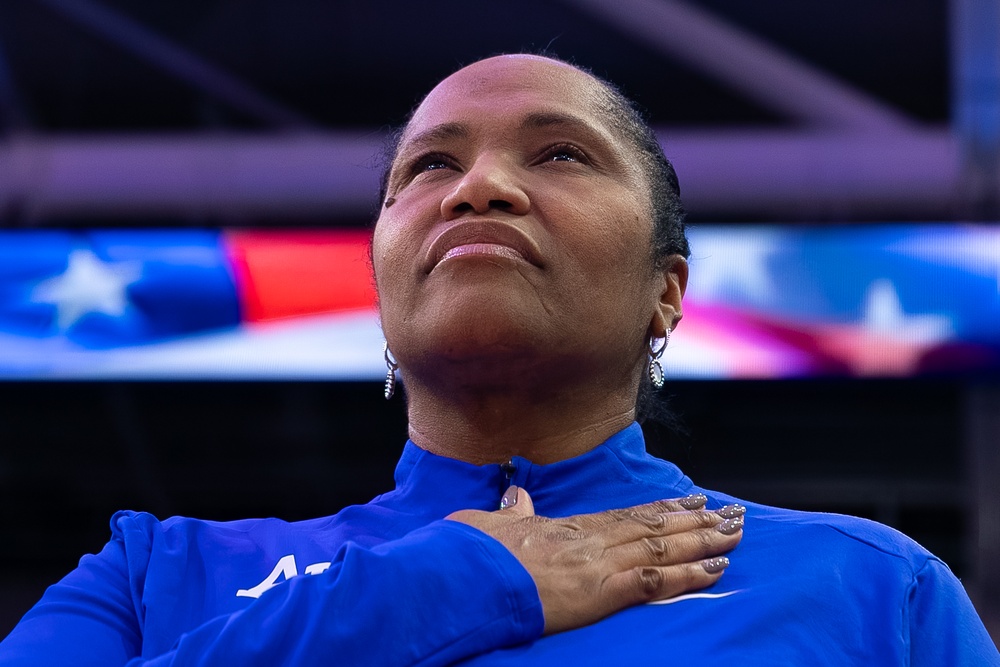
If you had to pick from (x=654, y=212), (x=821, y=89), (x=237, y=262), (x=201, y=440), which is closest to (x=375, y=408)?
(x=201, y=440)

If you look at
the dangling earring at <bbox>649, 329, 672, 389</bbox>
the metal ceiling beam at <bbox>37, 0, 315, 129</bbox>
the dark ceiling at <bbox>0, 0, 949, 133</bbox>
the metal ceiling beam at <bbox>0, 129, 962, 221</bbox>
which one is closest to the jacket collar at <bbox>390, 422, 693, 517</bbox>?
the dangling earring at <bbox>649, 329, 672, 389</bbox>

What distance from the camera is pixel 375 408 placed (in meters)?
7.31

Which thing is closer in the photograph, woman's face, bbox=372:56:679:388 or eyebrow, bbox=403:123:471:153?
woman's face, bbox=372:56:679:388

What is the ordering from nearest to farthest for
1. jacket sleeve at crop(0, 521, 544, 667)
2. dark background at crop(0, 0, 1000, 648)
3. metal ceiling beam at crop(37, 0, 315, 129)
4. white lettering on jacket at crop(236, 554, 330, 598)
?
jacket sleeve at crop(0, 521, 544, 667)
white lettering on jacket at crop(236, 554, 330, 598)
metal ceiling beam at crop(37, 0, 315, 129)
dark background at crop(0, 0, 1000, 648)

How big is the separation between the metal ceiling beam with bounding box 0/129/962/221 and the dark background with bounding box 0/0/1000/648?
0.06m

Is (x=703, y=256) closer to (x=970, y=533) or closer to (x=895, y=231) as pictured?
(x=895, y=231)

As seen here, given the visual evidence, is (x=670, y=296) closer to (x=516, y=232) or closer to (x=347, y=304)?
(x=516, y=232)

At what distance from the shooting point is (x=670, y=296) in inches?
63.7

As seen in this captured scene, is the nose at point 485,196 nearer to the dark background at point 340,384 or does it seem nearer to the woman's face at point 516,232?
the woman's face at point 516,232

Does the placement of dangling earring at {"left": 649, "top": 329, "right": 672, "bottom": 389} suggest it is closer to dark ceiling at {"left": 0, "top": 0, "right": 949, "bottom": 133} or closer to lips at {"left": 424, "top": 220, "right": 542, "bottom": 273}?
lips at {"left": 424, "top": 220, "right": 542, "bottom": 273}

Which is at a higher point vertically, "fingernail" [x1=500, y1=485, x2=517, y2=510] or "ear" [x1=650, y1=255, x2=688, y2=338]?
"ear" [x1=650, y1=255, x2=688, y2=338]

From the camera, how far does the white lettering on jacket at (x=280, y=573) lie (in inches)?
49.8

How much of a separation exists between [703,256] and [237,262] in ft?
7.22

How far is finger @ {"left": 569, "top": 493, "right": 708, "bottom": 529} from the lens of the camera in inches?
47.9
